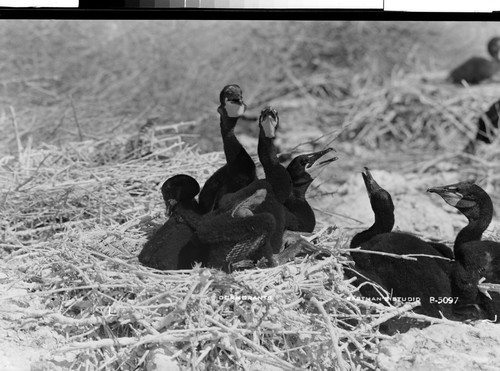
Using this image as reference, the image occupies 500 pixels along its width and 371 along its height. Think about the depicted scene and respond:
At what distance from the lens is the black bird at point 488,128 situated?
5113mm

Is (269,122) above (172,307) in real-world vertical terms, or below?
above

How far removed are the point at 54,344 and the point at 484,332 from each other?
1.35m

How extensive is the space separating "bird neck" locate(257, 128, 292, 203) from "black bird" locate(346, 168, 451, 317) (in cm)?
33

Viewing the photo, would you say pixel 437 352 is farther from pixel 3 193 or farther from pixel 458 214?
pixel 3 193

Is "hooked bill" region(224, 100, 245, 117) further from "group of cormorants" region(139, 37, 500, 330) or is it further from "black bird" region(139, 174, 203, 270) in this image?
"black bird" region(139, 174, 203, 270)

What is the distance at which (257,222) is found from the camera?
126 inches

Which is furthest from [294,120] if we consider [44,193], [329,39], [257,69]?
[44,193]

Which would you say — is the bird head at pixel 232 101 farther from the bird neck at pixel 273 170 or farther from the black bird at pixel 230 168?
the bird neck at pixel 273 170

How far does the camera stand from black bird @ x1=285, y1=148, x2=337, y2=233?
346 cm

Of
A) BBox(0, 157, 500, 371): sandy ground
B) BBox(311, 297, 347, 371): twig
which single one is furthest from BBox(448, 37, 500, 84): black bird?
BBox(311, 297, 347, 371): twig

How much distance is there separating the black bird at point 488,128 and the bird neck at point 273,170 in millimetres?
2052

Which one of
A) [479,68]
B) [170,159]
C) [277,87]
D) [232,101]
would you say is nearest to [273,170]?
[232,101]

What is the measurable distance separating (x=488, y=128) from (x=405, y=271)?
1991mm

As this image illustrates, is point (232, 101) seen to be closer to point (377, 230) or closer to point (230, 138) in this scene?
point (230, 138)
